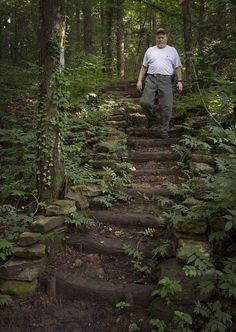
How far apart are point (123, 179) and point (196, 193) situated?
5.35 feet

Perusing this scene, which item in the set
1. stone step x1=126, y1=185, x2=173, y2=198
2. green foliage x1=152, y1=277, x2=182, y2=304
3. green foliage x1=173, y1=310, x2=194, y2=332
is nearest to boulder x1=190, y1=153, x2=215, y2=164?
stone step x1=126, y1=185, x2=173, y2=198

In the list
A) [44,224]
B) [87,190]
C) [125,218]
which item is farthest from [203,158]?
[44,224]

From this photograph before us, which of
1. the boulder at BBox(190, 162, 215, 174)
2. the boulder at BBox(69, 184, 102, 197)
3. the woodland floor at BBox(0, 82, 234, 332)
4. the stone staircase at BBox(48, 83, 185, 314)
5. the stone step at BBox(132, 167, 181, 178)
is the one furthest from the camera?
the stone step at BBox(132, 167, 181, 178)

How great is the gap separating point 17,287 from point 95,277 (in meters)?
0.97

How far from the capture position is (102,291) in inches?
189

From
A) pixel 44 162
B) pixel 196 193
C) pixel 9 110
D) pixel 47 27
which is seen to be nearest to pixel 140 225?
pixel 196 193

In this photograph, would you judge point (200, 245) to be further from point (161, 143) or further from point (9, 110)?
point (9, 110)

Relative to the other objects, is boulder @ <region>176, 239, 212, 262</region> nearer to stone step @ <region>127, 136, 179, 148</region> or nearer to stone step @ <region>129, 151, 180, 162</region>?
stone step @ <region>129, 151, 180, 162</region>

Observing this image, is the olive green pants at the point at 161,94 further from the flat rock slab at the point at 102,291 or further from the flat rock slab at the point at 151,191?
the flat rock slab at the point at 102,291

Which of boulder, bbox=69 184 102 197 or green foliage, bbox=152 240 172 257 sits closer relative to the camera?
green foliage, bbox=152 240 172 257

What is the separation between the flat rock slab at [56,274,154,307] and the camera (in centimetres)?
467

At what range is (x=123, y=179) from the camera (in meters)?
7.09

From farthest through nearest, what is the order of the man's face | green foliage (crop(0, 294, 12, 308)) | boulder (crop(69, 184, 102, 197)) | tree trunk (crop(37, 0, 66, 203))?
1. the man's face
2. boulder (crop(69, 184, 102, 197))
3. tree trunk (crop(37, 0, 66, 203))
4. green foliage (crop(0, 294, 12, 308))

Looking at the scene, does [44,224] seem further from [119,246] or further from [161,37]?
[161,37]
